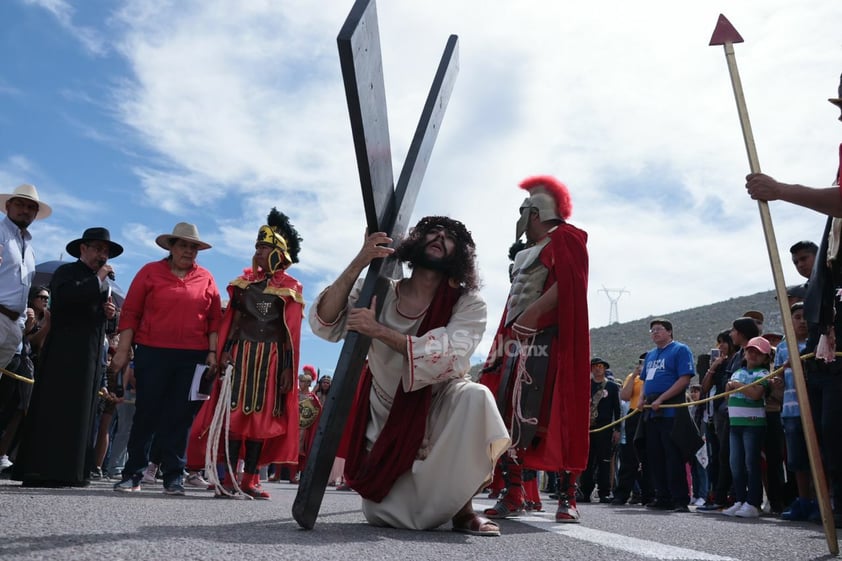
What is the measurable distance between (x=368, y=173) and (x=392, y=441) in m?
1.36

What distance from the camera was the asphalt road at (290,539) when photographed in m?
2.45

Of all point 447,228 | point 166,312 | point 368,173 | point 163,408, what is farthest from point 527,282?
point 163,408

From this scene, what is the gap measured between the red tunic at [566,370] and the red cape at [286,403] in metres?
2.08

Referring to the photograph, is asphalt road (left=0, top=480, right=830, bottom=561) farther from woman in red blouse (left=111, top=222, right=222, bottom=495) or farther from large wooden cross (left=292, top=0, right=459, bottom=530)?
woman in red blouse (left=111, top=222, right=222, bottom=495)

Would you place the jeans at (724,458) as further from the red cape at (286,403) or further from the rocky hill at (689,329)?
the rocky hill at (689,329)

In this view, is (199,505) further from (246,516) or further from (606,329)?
(606,329)

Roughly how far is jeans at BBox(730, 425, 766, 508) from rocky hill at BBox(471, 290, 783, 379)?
1721 inches

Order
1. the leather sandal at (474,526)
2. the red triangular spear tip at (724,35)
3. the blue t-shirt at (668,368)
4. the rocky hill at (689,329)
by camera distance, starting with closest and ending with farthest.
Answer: the leather sandal at (474,526), the red triangular spear tip at (724,35), the blue t-shirt at (668,368), the rocky hill at (689,329)

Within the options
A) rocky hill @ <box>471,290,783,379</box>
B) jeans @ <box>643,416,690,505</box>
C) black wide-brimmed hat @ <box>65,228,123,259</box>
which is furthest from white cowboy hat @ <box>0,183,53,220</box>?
rocky hill @ <box>471,290,783,379</box>

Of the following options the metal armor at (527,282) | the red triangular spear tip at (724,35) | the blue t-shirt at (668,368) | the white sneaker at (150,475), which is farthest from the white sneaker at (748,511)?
the white sneaker at (150,475)

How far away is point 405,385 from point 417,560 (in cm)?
120

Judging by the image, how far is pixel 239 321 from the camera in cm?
663

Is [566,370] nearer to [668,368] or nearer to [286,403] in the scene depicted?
[286,403]

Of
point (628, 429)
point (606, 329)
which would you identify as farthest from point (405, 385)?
point (606, 329)
